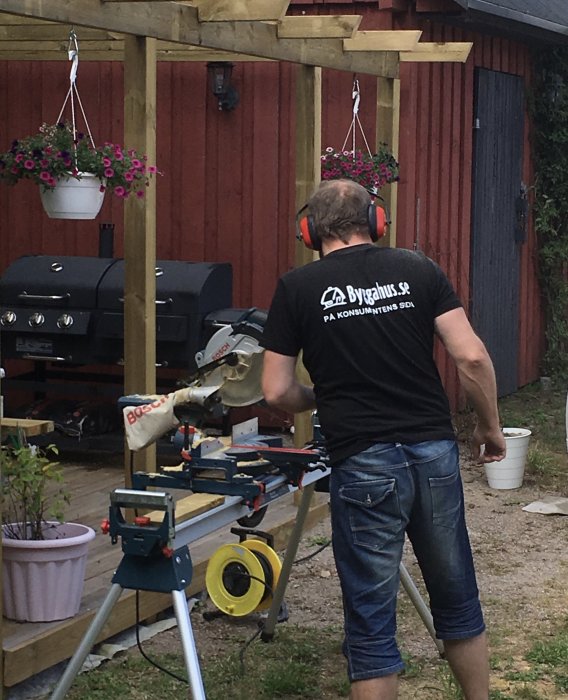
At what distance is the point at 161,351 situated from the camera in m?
8.41

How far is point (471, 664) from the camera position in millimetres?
4301

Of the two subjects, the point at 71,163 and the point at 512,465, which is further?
the point at 512,465

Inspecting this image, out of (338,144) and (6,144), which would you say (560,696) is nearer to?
(338,144)

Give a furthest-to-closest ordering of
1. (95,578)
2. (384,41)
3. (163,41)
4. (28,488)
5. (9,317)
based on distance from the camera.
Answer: (9,317)
(384,41)
(163,41)
(95,578)
(28,488)

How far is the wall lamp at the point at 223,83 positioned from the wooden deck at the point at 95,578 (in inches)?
103

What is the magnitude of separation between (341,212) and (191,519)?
104 centimetres

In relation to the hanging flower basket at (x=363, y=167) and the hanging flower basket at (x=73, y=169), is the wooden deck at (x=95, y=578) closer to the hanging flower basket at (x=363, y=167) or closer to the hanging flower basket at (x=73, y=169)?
the hanging flower basket at (x=73, y=169)

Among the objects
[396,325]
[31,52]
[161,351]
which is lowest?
[161,351]

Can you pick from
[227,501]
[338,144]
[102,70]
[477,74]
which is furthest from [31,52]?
[227,501]

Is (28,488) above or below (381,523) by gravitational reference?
below

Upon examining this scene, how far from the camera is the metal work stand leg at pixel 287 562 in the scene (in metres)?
5.18

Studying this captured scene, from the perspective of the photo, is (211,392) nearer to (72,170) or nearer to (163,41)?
(72,170)

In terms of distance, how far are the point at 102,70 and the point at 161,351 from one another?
8.49 ft

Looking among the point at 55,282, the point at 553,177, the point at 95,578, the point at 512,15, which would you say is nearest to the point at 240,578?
the point at 95,578
